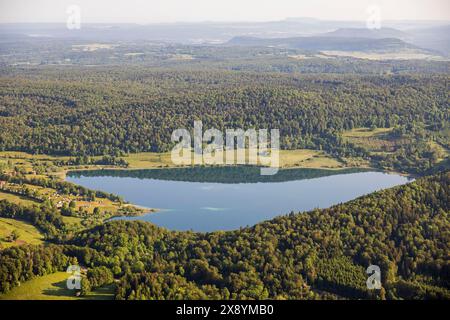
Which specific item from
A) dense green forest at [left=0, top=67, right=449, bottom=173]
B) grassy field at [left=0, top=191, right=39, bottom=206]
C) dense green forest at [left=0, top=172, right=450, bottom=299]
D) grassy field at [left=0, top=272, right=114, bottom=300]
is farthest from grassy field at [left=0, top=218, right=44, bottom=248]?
dense green forest at [left=0, top=67, right=449, bottom=173]

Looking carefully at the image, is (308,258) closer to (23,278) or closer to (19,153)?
(23,278)

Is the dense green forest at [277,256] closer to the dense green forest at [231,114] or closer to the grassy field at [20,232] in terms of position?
the grassy field at [20,232]

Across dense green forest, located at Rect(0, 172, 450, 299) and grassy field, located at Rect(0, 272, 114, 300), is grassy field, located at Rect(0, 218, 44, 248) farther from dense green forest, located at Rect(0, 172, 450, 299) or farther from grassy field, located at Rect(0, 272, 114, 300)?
grassy field, located at Rect(0, 272, 114, 300)

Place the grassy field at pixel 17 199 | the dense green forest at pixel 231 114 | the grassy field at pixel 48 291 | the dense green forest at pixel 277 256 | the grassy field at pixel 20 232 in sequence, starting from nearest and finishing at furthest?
the grassy field at pixel 48 291, the dense green forest at pixel 277 256, the grassy field at pixel 20 232, the grassy field at pixel 17 199, the dense green forest at pixel 231 114

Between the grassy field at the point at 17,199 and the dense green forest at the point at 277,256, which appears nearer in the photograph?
the dense green forest at the point at 277,256

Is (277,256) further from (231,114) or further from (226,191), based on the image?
(231,114)

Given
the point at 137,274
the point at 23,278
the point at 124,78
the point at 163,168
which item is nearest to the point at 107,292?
the point at 137,274

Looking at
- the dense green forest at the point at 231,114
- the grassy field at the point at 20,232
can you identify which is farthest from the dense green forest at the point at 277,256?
the dense green forest at the point at 231,114
